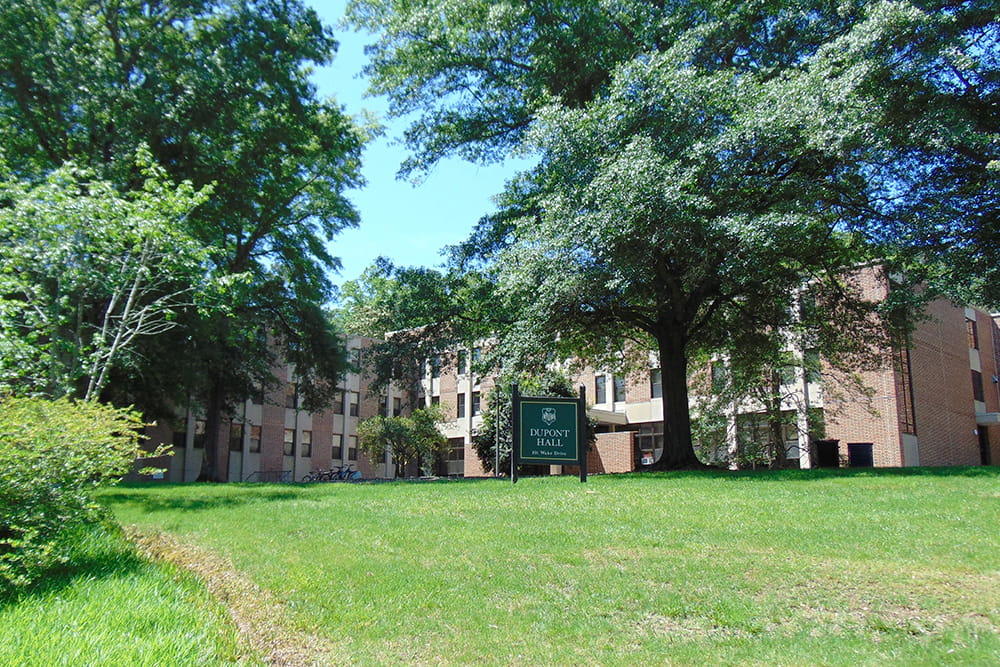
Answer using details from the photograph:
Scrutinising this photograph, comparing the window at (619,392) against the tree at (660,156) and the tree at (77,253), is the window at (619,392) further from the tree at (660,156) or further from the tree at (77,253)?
the tree at (77,253)

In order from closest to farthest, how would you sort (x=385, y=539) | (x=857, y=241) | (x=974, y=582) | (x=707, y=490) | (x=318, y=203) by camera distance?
(x=974, y=582) → (x=385, y=539) → (x=707, y=490) → (x=857, y=241) → (x=318, y=203)

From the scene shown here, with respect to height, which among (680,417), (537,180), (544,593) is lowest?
(544,593)

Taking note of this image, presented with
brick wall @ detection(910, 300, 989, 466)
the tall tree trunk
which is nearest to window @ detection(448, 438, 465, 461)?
the tall tree trunk

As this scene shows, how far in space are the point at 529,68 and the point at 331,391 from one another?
16418 mm

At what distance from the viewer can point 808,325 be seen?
1956 cm

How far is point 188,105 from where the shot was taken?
1984cm

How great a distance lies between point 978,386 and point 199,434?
40.9 m

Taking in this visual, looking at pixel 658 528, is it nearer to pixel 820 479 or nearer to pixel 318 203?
pixel 820 479

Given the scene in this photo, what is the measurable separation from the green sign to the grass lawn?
772 mm

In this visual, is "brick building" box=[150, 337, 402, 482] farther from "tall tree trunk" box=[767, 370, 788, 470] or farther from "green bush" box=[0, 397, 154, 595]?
"green bush" box=[0, 397, 154, 595]

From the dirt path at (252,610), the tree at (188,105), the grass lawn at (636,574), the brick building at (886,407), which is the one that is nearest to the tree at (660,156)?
the tree at (188,105)

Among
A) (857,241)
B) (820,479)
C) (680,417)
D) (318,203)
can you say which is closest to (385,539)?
(820,479)

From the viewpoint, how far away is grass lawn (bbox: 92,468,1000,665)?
5246 mm

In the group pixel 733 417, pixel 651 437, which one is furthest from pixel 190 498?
pixel 651 437
